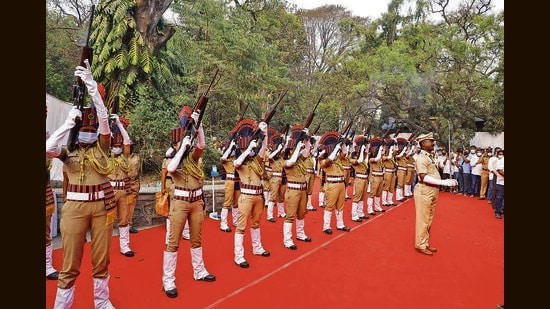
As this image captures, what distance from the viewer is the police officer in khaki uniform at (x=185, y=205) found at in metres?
4.51

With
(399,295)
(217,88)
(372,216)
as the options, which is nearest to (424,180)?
(399,295)

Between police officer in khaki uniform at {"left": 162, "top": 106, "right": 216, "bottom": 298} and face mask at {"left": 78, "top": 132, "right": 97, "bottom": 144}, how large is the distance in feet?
3.27

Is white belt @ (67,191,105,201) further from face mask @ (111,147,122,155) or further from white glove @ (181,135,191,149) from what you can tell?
face mask @ (111,147,122,155)

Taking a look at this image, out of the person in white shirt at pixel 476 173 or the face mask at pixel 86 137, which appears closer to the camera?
the face mask at pixel 86 137

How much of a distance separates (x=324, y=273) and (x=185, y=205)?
232cm

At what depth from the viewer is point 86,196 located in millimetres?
3709

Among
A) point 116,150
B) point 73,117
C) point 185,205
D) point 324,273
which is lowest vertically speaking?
point 324,273

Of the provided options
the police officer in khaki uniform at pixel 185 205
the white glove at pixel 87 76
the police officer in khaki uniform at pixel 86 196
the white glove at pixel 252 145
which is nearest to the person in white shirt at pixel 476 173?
the white glove at pixel 252 145

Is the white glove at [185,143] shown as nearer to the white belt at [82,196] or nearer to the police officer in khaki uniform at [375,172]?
the white belt at [82,196]

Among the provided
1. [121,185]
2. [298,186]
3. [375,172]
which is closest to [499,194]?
[375,172]

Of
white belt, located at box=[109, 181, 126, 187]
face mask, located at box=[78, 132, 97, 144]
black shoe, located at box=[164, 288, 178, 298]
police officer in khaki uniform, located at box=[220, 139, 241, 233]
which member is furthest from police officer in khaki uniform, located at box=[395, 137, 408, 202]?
face mask, located at box=[78, 132, 97, 144]

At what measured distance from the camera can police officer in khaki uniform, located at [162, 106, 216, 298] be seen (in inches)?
177

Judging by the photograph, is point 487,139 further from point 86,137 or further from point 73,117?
point 73,117

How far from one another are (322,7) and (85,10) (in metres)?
16.5
